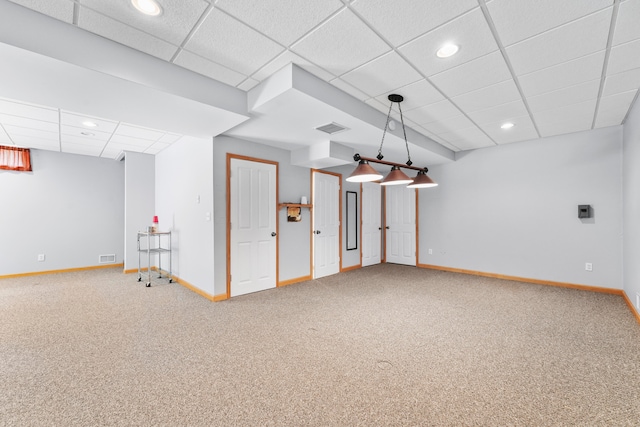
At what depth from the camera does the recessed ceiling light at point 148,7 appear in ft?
6.09

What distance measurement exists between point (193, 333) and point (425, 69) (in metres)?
3.58

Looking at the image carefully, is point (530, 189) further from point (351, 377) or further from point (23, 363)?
point (23, 363)

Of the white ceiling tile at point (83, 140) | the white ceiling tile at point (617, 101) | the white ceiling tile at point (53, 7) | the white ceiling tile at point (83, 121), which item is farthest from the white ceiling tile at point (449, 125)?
the white ceiling tile at point (83, 140)

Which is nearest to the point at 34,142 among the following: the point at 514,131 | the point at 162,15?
the point at 162,15

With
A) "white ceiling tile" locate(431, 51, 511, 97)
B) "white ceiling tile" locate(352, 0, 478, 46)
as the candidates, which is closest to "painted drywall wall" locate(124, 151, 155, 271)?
"white ceiling tile" locate(352, 0, 478, 46)

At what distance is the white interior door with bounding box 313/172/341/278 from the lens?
552 centimetres

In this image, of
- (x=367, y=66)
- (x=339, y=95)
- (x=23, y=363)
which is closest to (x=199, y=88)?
(x=339, y=95)

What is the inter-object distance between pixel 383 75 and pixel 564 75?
1.82m

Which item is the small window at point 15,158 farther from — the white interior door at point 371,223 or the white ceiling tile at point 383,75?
the white interior door at point 371,223

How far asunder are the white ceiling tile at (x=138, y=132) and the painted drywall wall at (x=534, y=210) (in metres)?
5.66

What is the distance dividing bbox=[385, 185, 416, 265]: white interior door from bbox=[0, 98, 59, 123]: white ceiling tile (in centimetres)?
651

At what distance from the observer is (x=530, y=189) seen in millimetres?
5113

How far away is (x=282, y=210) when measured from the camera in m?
4.98

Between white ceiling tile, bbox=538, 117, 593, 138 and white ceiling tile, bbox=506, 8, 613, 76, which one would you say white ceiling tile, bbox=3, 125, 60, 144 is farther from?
white ceiling tile, bbox=538, 117, 593, 138
